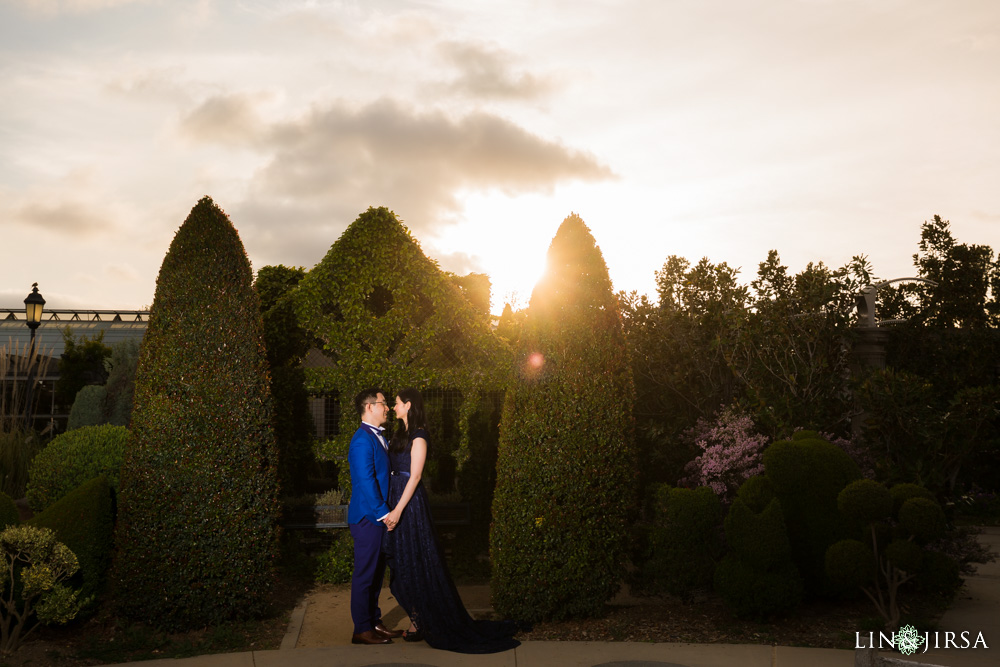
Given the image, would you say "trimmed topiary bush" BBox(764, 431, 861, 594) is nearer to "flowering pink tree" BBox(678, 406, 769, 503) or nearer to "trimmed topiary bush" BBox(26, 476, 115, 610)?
"flowering pink tree" BBox(678, 406, 769, 503)

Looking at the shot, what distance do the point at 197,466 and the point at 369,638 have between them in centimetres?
212

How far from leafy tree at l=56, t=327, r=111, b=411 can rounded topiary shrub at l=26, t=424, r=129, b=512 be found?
494 inches

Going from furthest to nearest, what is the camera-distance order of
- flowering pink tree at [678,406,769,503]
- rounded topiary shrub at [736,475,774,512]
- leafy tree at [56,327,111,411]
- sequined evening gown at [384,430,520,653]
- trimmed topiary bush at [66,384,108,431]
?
leafy tree at [56,327,111,411] → trimmed topiary bush at [66,384,108,431] → flowering pink tree at [678,406,769,503] → rounded topiary shrub at [736,475,774,512] → sequined evening gown at [384,430,520,653]

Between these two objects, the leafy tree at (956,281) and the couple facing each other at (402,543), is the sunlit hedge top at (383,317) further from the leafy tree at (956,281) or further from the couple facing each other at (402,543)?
the leafy tree at (956,281)

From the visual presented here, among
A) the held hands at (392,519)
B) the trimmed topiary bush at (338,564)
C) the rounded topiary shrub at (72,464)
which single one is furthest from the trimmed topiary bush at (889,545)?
the rounded topiary shrub at (72,464)

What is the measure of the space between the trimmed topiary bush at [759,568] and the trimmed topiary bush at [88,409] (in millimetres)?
12043

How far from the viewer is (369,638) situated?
653 cm

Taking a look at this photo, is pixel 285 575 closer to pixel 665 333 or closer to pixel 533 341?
pixel 533 341

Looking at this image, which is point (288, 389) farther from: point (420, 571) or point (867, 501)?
point (867, 501)

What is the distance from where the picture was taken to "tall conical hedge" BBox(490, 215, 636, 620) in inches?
270

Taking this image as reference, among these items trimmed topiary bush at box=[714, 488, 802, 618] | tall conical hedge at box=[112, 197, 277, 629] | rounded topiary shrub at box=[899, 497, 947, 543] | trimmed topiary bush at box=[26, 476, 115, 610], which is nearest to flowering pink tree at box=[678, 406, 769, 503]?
trimmed topiary bush at box=[714, 488, 802, 618]

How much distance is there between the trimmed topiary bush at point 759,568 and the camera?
21.4ft

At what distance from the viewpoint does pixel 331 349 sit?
8945 millimetres

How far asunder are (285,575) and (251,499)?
2.67 m
